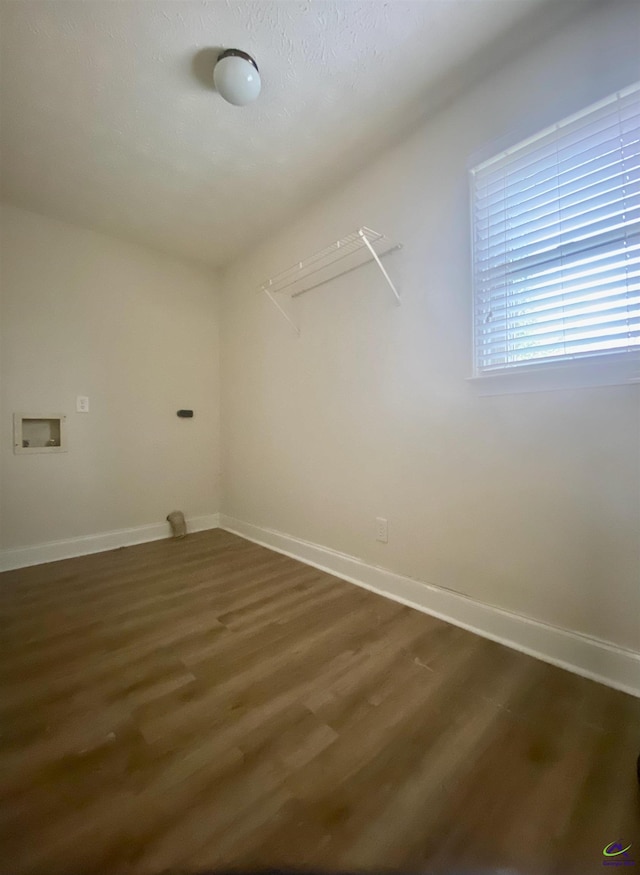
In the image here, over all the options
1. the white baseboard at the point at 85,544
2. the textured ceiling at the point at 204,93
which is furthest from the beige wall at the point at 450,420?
the white baseboard at the point at 85,544

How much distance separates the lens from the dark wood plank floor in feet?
2.46

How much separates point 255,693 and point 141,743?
35 cm

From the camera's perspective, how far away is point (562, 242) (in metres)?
1.32

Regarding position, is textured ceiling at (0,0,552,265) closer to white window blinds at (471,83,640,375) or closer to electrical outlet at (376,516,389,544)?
white window blinds at (471,83,640,375)

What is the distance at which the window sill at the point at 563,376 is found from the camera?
118cm

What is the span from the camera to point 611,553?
1.21m

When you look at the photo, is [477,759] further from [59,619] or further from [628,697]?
[59,619]

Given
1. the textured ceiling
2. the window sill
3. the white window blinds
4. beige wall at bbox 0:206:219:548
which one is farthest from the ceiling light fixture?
beige wall at bbox 0:206:219:548

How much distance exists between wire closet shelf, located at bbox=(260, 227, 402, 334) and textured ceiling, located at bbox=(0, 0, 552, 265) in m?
0.47

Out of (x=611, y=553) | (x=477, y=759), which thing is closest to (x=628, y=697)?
(x=611, y=553)

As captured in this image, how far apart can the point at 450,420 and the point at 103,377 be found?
257cm

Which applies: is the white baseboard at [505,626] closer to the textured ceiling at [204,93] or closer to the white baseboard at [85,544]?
the white baseboard at [85,544]

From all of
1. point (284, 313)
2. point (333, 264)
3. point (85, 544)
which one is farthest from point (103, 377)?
point (333, 264)

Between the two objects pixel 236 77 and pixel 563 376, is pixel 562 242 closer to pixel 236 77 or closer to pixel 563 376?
pixel 563 376
